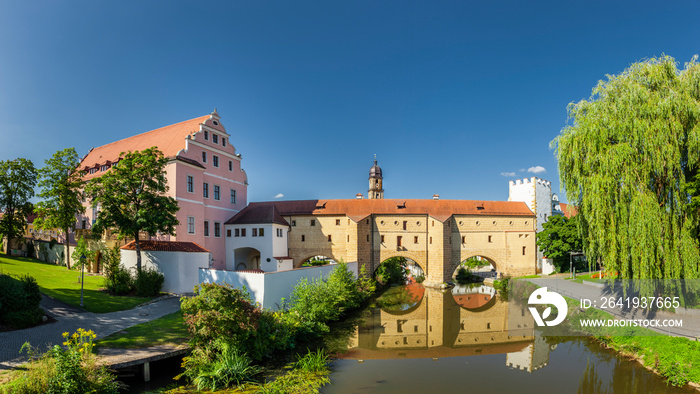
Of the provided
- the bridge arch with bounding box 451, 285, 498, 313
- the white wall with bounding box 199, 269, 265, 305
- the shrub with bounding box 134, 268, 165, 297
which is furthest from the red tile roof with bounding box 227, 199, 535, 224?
the white wall with bounding box 199, 269, 265, 305

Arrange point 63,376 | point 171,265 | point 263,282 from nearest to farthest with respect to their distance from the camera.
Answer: point 63,376, point 263,282, point 171,265

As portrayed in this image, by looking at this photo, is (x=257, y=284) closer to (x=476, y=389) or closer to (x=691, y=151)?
(x=476, y=389)

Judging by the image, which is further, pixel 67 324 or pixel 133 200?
→ pixel 133 200

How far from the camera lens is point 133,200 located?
17.7 metres

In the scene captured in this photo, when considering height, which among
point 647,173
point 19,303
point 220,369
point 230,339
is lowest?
point 220,369

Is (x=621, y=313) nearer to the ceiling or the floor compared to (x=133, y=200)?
nearer to the floor

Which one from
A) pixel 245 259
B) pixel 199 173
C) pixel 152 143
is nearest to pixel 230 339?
pixel 199 173

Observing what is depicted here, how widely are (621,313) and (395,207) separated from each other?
60.7 ft

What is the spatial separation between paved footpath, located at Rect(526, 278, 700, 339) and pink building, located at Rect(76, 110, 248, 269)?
22372mm

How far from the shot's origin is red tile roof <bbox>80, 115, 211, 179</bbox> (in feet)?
79.4

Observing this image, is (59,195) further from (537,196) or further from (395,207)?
(537,196)

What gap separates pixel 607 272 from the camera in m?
14.0

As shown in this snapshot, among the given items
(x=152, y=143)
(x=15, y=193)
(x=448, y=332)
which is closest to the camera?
(x=448, y=332)

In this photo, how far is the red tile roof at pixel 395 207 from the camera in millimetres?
29969
